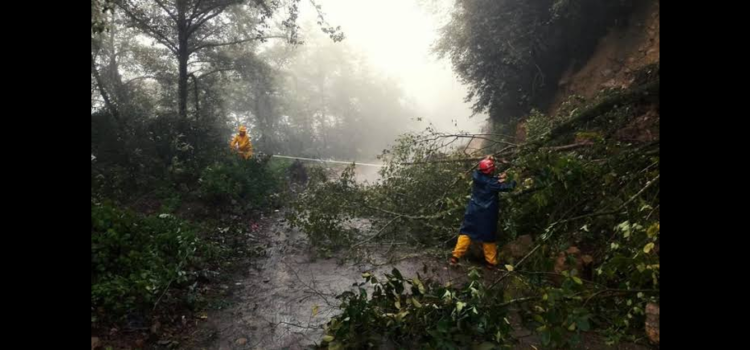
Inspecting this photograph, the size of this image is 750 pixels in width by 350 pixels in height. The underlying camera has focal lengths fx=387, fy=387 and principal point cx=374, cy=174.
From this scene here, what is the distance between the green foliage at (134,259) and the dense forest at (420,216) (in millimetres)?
24

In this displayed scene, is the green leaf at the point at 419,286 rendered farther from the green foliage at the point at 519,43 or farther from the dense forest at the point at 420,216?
the green foliage at the point at 519,43

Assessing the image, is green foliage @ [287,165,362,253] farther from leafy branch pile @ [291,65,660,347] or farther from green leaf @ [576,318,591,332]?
green leaf @ [576,318,591,332]

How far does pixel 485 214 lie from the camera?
527 centimetres

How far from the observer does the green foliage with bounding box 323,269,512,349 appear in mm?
2570

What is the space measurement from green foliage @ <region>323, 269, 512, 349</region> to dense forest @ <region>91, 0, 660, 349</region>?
0.02 metres

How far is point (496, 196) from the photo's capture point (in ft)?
17.6

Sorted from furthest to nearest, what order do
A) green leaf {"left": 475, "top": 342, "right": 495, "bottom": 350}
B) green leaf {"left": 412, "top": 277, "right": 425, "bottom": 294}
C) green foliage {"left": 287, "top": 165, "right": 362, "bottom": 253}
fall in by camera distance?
green foliage {"left": 287, "top": 165, "right": 362, "bottom": 253} < green leaf {"left": 412, "top": 277, "right": 425, "bottom": 294} < green leaf {"left": 475, "top": 342, "right": 495, "bottom": 350}

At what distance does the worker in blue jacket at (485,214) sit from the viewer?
524 centimetres

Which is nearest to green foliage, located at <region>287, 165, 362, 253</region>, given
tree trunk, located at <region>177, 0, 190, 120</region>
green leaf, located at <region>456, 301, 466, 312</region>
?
green leaf, located at <region>456, 301, 466, 312</region>

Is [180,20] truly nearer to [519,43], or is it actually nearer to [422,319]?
[519,43]

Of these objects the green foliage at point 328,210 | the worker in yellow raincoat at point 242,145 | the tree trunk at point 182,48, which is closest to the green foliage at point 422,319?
the green foliage at point 328,210
